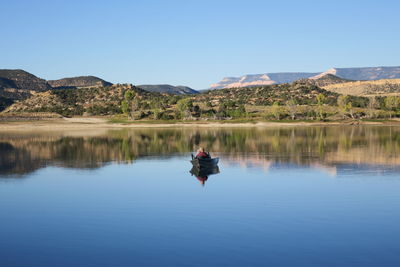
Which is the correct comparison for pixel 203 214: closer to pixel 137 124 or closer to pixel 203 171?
pixel 203 171

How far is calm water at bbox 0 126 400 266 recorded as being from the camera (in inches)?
647

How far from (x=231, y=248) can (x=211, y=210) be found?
6.30 metres

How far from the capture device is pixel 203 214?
22.4 meters

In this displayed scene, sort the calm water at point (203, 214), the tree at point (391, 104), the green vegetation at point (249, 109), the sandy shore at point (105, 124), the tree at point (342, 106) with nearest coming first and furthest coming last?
1. the calm water at point (203, 214)
2. the sandy shore at point (105, 124)
3. the tree at point (342, 106)
4. the green vegetation at point (249, 109)
5. the tree at point (391, 104)

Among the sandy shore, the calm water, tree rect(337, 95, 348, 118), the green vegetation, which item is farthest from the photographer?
the green vegetation

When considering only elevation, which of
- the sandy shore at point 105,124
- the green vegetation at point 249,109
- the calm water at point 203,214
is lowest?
the calm water at point 203,214

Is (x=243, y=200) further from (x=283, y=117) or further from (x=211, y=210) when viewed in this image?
(x=283, y=117)

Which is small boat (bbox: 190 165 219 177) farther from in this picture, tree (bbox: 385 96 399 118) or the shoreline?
tree (bbox: 385 96 399 118)

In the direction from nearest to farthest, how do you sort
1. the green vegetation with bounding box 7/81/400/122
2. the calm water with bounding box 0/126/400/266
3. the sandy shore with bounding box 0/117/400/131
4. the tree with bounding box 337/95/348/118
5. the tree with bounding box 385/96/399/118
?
the calm water with bounding box 0/126/400/266 → the sandy shore with bounding box 0/117/400/131 → the tree with bounding box 337/95/348/118 → the green vegetation with bounding box 7/81/400/122 → the tree with bounding box 385/96/399/118

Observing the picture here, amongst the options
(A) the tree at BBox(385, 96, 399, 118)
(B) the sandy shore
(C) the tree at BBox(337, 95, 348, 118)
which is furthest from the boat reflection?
(A) the tree at BBox(385, 96, 399, 118)

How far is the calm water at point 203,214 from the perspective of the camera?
16.4m

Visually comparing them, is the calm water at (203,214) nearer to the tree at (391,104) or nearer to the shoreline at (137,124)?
the shoreline at (137,124)

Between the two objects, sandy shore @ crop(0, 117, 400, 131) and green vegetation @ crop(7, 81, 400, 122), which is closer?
sandy shore @ crop(0, 117, 400, 131)

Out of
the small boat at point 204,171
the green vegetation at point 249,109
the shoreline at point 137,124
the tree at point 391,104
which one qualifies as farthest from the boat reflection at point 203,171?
the tree at point 391,104
